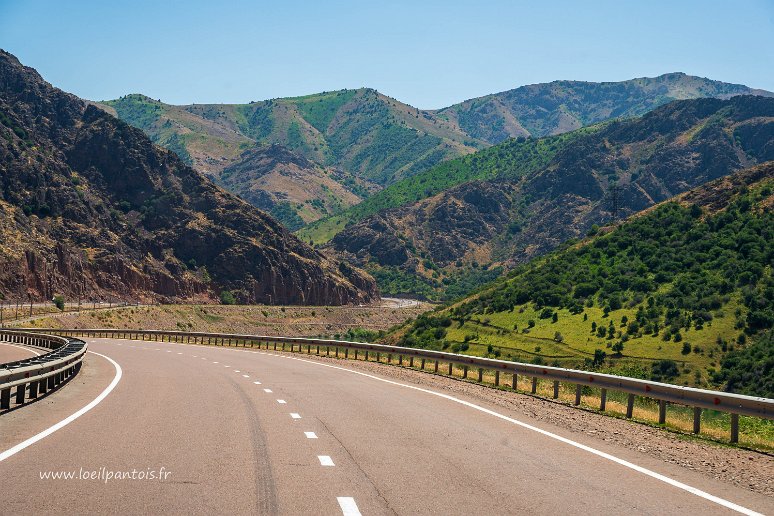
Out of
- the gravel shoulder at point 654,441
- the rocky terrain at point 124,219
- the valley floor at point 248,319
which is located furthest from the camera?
the rocky terrain at point 124,219

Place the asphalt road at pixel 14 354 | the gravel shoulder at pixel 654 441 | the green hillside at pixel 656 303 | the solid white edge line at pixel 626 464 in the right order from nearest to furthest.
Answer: the solid white edge line at pixel 626 464 → the gravel shoulder at pixel 654 441 → the asphalt road at pixel 14 354 → the green hillside at pixel 656 303

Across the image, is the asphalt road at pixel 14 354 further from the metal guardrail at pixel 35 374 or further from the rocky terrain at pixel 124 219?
the rocky terrain at pixel 124 219

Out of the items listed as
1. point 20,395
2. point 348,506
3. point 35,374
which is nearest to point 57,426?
point 20,395

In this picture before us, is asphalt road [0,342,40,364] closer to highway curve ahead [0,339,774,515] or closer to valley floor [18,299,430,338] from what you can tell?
highway curve ahead [0,339,774,515]

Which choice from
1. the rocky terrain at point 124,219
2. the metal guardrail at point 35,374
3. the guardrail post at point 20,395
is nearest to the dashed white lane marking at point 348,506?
the metal guardrail at point 35,374

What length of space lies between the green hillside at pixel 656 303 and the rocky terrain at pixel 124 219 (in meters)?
54.7

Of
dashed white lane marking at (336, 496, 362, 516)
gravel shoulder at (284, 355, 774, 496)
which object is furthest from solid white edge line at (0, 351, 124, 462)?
gravel shoulder at (284, 355, 774, 496)

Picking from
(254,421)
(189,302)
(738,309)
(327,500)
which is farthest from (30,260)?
(327,500)

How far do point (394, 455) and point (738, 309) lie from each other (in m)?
60.1

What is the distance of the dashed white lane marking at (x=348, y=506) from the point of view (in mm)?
8016

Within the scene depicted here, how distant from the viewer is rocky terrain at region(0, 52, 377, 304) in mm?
122938

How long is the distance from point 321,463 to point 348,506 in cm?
248

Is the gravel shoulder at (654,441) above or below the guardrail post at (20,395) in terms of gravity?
above

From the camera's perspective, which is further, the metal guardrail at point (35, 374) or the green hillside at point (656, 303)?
the green hillside at point (656, 303)
